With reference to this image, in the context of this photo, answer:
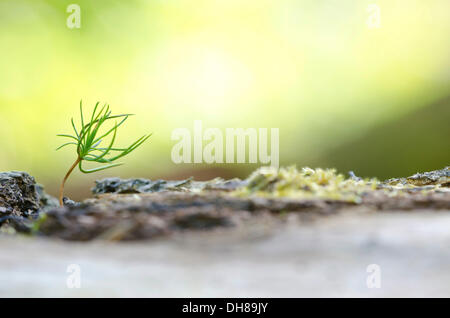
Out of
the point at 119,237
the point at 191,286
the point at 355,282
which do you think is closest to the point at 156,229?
the point at 119,237

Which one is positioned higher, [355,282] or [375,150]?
[375,150]

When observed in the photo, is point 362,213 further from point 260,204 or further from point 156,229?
point 156,229
